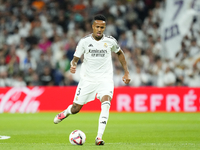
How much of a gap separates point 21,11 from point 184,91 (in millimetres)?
9146

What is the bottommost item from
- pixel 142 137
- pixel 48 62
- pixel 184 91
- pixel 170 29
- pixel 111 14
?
pixel 142 137

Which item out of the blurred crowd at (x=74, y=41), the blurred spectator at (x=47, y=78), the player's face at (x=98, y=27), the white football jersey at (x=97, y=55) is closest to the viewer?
the player's face at (x=98, y=27)

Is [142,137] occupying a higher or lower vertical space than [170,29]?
lower

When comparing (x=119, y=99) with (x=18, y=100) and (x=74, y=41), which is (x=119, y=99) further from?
(x=18, y=100)

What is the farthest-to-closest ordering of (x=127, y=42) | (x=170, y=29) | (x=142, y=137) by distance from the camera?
(x=127, y=42), (x=170, y=29), (x=142, y=137)

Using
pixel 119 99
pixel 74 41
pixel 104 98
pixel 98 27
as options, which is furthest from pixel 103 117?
pixel 74 41

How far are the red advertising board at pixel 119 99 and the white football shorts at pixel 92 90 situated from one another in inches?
379

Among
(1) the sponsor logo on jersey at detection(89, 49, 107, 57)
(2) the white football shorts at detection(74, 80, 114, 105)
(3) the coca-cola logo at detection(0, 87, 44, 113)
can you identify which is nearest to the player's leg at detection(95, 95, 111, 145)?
(2) the white football shorts at detection(74, 80, 114, 105)

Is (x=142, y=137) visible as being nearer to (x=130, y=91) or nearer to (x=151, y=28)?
(x=130, y=91)

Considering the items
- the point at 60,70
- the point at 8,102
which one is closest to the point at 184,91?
the point at 60,70

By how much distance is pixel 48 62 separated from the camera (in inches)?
729

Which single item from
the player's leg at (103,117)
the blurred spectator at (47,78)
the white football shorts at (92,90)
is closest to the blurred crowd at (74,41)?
the blurred spectator at (47,78)

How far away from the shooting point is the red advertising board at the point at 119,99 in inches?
714

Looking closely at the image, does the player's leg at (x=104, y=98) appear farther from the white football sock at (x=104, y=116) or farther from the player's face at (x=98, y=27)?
the player's face at (x=98, y=27)
